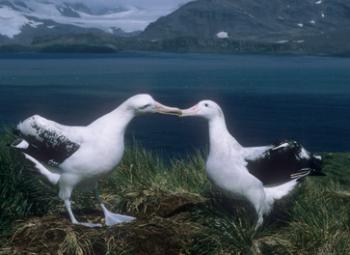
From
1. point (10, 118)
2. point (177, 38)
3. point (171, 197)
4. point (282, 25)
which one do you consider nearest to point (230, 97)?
point (10, 118)

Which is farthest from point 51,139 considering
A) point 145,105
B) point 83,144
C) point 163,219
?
point 163,219

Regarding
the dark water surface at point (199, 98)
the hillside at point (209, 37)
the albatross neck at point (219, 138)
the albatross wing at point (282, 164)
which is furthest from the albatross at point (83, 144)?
the hillside at point (209, 37)

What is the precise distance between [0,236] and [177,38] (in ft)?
498

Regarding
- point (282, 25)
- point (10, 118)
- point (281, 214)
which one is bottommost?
point (282, 25)

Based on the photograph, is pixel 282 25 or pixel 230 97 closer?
pixel 230 97

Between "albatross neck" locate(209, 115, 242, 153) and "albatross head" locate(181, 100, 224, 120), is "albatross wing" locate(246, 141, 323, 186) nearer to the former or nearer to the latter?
"albatross neck" locate(209, 115, 242, 153)

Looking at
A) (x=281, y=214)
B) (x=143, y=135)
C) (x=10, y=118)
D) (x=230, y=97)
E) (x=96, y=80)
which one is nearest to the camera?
(x=281, y=214)

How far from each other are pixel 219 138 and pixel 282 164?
0.60 metres

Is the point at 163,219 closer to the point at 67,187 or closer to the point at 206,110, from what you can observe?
the point at 67,187

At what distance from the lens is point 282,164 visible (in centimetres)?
618

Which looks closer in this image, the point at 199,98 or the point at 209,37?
the point at 199,98

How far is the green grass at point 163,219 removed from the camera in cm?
549

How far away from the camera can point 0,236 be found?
18.5 feet

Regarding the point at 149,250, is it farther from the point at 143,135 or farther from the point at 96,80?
the point at 96,80
